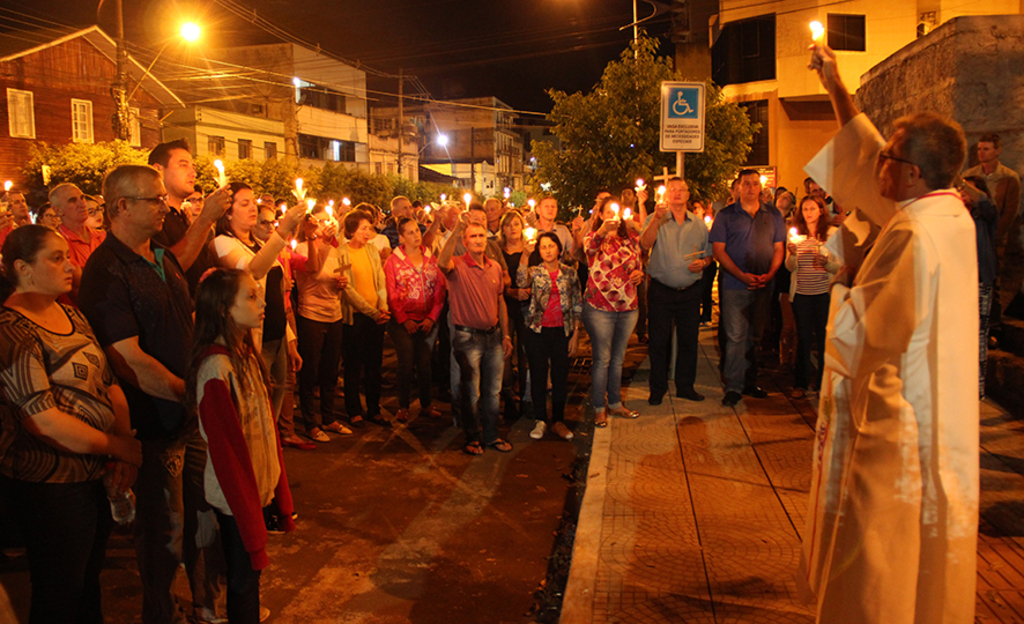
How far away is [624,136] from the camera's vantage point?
17297 millimetres

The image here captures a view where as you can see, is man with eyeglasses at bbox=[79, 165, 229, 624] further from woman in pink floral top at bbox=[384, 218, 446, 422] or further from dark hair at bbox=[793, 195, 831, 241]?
dark hair at bbox=[793, 195, 831, 241]

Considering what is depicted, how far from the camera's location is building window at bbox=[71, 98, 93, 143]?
112 feet

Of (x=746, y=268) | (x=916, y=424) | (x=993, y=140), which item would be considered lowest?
(x=916, y=424)

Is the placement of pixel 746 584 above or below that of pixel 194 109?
below

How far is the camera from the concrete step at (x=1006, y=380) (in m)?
6.47

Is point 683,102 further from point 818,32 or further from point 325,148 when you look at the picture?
point 325,148

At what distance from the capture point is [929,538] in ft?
8.91

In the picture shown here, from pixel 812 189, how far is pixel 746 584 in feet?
21.4

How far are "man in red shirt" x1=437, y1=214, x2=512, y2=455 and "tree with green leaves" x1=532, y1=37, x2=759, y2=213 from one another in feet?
37.5

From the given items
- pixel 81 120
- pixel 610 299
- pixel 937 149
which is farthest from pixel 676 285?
pixel 81 120

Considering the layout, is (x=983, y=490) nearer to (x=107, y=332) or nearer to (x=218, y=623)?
(x=218, y=623)

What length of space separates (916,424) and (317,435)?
5686 mm

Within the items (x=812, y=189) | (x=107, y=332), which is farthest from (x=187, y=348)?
(x=812, y=189)

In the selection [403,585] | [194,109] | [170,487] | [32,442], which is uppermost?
[194,109]
